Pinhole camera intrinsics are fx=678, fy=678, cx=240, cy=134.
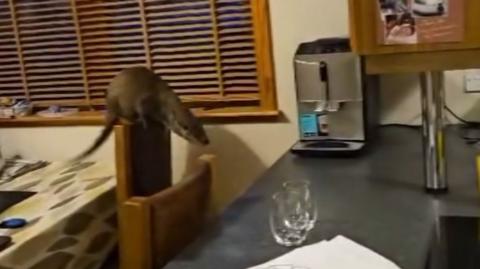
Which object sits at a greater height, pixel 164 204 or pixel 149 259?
pixel 164 204

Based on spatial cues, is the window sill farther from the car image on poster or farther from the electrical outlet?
the car image on poster

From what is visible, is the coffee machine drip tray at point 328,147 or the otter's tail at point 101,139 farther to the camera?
the otter's tail at point 101,139

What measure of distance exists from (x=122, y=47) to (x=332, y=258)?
1657 millimetres

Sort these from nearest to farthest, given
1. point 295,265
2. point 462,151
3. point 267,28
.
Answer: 1. point 295,265
2. point 462,151
3. point 267,28

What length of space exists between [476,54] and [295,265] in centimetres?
58

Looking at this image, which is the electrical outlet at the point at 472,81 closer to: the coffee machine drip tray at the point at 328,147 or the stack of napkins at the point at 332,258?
the coffee machine drip tray at the point at 328,147

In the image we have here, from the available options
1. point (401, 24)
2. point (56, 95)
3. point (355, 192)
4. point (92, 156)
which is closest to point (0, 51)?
point (56, 95)

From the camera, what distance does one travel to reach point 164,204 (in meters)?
1.67

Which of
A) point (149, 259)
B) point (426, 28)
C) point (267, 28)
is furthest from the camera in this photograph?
point (267, 28)

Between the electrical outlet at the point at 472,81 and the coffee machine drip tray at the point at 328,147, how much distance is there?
0.45 metres

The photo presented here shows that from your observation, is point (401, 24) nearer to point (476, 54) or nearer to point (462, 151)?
point (476, 54)

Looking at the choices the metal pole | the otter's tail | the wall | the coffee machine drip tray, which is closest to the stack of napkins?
the metal pole

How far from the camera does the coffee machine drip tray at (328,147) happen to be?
2.13 metres

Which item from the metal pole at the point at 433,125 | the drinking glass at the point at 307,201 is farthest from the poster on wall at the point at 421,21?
the drinking glass at the point at 307,201
